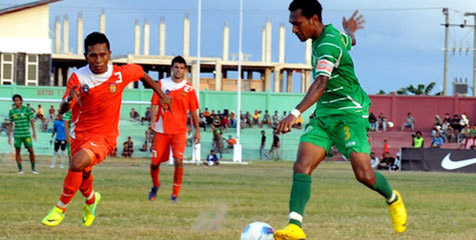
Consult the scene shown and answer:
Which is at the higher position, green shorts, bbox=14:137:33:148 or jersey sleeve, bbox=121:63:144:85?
jersey sleeve, bbox=121:63:144:85

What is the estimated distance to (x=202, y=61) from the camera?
2958 inches

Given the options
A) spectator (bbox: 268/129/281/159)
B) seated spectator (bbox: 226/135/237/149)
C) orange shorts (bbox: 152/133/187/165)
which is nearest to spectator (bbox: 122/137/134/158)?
seated spectator (bbox: 226/135/237/149)

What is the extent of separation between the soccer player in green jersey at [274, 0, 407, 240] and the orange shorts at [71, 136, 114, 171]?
9.02ft

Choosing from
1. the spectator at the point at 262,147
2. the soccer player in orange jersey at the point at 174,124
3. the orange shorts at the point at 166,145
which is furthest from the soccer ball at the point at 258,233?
the spectator at the point at 262,147

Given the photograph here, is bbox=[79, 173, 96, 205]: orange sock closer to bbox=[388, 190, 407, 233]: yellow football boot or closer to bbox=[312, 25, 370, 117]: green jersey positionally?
bbox=[312, 25, 370, 117]: green jersey

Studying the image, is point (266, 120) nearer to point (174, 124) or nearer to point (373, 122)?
point (373, 122)

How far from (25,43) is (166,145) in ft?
165

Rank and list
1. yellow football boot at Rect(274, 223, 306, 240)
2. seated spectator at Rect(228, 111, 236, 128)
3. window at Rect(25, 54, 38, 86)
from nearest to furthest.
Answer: yellow football boot at Rect(274, 223, 306, 240), seated spectator at Rect(228, 111, 236, 128), window at Rect(25, 54, 38, 86)

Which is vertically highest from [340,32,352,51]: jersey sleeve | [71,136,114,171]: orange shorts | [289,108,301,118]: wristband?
[340,32,352,51]: jersey sleeve

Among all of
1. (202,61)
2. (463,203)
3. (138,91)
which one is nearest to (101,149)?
(463,203)

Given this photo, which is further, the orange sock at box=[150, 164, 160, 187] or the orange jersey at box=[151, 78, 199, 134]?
the orange jersey at box=[151, 78, 199, 134]

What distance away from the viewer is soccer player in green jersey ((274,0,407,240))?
8.39 metres

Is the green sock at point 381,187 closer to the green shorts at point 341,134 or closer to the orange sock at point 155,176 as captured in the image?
the green shorts at point 341,134

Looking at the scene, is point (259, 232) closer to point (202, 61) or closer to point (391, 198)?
point (391, 198)
